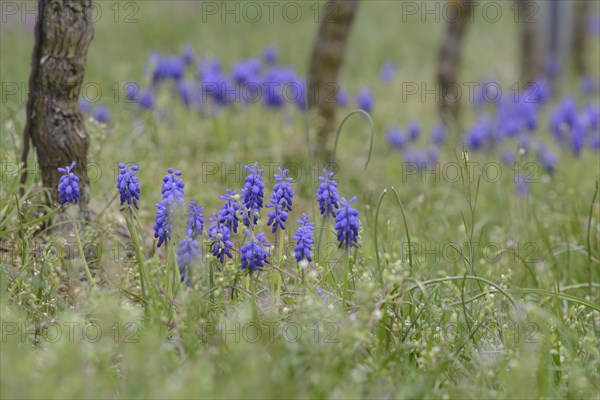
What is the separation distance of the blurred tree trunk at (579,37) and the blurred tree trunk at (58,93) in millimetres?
12460

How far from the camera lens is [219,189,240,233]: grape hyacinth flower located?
109 inches

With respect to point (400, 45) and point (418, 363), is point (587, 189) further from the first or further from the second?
point (400, 45)

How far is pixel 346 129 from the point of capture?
8.09 meters

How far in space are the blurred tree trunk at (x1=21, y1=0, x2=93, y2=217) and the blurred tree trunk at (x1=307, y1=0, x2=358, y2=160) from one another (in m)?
2.81

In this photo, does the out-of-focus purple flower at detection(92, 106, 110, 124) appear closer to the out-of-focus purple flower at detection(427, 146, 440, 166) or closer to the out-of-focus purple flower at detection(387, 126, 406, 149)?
the out-of-focus purple flower at detection(387, 126, 406, 149)

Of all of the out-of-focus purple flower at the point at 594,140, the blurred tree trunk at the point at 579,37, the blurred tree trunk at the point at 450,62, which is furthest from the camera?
the blurred tree trunk at the point at 579,37

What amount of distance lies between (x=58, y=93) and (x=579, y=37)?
12.8m

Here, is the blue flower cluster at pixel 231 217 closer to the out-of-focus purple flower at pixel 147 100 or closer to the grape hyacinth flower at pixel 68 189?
the grape hyacinth flower at pixel 68 189

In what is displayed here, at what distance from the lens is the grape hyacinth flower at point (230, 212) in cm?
276

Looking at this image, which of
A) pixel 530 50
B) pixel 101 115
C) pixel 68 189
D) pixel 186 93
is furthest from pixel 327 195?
pixel 530 50

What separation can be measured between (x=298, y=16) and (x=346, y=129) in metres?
8.74

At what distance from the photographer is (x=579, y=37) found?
14.7 metres

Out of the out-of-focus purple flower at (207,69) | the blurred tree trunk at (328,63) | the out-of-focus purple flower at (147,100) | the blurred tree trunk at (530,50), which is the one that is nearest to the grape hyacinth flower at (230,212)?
the blurred tree trunk at (328,63)

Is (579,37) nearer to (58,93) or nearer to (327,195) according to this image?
(58,93)
